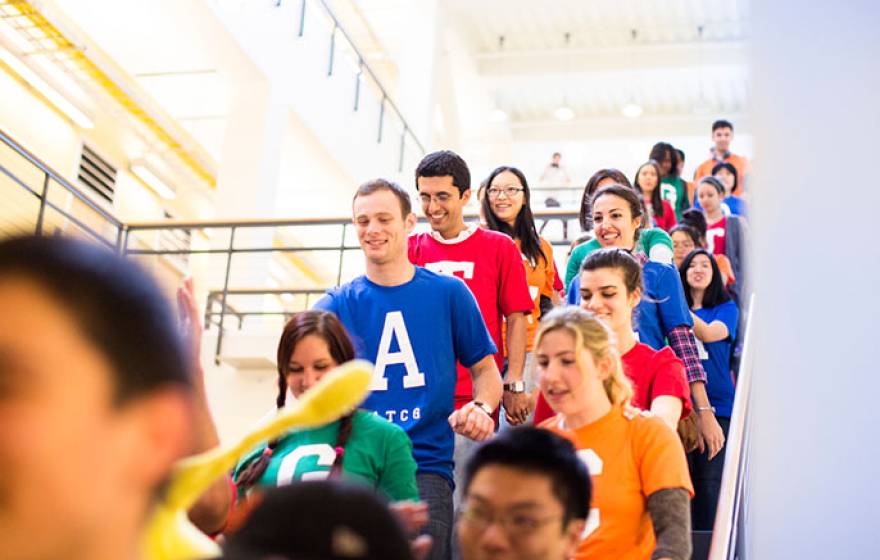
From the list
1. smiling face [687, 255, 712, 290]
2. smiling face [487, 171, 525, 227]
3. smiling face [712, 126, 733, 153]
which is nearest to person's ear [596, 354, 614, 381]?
smiling face [487, 171, 525, 227]

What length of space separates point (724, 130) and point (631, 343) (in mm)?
5245

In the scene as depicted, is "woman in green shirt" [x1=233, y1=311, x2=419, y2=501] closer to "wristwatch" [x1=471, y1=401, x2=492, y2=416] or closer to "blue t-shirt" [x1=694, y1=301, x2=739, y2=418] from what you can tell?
"wristwatch" [x1=471, y1=401, x2=492, y2=416]

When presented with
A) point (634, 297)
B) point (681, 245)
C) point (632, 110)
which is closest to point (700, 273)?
point (681, 245)

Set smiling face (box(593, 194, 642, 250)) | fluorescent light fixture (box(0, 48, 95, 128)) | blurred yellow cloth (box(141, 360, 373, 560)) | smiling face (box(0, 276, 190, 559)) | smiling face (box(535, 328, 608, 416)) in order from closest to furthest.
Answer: smiling face (box(0, 276, 190, 559)), blurred yellow cloth (box(141, 360, 373, 560)), smiling face (box(535, 328, 608, 416)), smiling face (box(593, 194, 642, 250)), fluorescent light fixture (box(0, 48, 95, 128))

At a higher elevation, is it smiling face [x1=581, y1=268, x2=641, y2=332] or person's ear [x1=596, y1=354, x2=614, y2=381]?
smiling face [x1=581, y1=268, x2=641, y2=332]

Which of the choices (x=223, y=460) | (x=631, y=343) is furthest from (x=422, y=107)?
(x=223, y=460)

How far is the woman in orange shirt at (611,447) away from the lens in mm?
2566

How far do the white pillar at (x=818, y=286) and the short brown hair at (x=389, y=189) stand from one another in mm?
1096

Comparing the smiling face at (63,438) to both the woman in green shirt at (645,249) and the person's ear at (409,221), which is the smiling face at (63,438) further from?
the woman in green shirt at (645,249)

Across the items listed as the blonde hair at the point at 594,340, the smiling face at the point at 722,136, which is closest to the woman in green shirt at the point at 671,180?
the smiling face at the point at 722,136

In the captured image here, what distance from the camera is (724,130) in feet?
27.2

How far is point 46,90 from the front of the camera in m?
12.0

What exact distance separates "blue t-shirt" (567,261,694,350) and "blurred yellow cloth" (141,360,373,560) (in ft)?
10.5

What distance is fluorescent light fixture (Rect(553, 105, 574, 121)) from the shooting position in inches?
802
